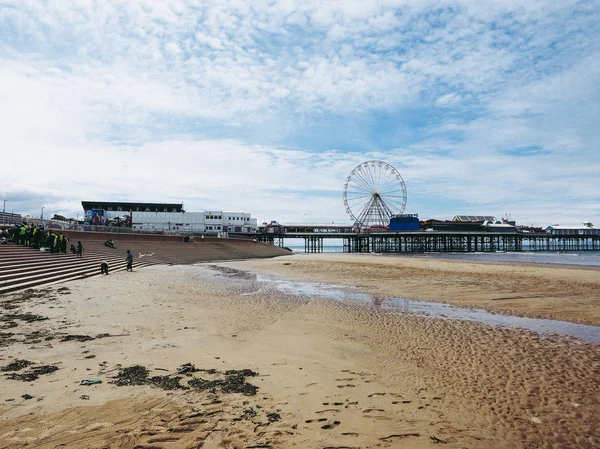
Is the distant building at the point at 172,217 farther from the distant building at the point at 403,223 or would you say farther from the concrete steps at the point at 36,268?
the concrete steps at the point at 36,268

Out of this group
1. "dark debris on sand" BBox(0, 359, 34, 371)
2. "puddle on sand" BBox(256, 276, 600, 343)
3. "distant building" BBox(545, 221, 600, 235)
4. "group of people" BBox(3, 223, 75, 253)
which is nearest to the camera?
"dark debris on sand" BBox(0, 359, 34, 371)

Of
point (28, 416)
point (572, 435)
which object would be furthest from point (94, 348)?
point (572, 435)

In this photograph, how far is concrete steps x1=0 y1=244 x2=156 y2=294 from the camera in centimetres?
1490

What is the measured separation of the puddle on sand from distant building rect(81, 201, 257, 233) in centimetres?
7429

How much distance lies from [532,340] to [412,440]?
619 cm

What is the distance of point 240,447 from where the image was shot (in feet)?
12.2

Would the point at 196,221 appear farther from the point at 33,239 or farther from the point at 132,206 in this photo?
the point at 33,239

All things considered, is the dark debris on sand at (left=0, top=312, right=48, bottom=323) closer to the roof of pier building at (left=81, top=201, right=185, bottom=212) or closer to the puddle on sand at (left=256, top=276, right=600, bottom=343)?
the puddle on sand at (left=256, top=276, right=600, bottom=343)

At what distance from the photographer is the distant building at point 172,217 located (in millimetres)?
89750

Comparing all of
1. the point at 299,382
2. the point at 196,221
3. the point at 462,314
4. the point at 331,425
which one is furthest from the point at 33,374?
the point at 196,221

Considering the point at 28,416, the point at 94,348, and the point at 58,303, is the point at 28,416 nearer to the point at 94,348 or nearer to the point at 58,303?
the point at 94,348

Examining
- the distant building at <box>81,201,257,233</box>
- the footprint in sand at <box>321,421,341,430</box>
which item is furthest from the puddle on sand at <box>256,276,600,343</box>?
the distant building at <box>81,201,257,233</box>

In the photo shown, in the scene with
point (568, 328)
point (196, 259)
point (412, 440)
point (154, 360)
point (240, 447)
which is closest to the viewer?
point (240, 447)

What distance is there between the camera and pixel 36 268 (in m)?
18.5
